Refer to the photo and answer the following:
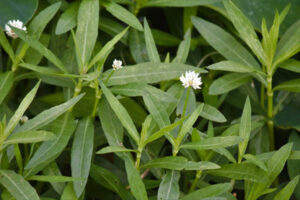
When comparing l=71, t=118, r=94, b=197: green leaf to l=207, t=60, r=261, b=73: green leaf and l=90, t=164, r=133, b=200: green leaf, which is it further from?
l=207, t=60, r=261, b=73: green leaf

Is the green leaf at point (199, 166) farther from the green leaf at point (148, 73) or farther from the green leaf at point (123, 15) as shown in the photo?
the green leaf at point (123, 15)

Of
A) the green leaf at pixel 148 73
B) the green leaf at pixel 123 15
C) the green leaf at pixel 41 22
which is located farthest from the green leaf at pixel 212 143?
the green leaf at pixel 41 22

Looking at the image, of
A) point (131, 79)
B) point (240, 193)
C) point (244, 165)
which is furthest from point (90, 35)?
point (240, 193)

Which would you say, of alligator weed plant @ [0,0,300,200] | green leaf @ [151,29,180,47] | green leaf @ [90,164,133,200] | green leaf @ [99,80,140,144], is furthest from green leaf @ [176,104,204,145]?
green leaf @ [151,29,180,47]

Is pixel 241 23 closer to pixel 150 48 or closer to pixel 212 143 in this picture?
pixel 150 48

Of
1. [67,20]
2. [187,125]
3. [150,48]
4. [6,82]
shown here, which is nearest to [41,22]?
[67,20]

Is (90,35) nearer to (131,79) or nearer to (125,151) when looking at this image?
(131,79)
